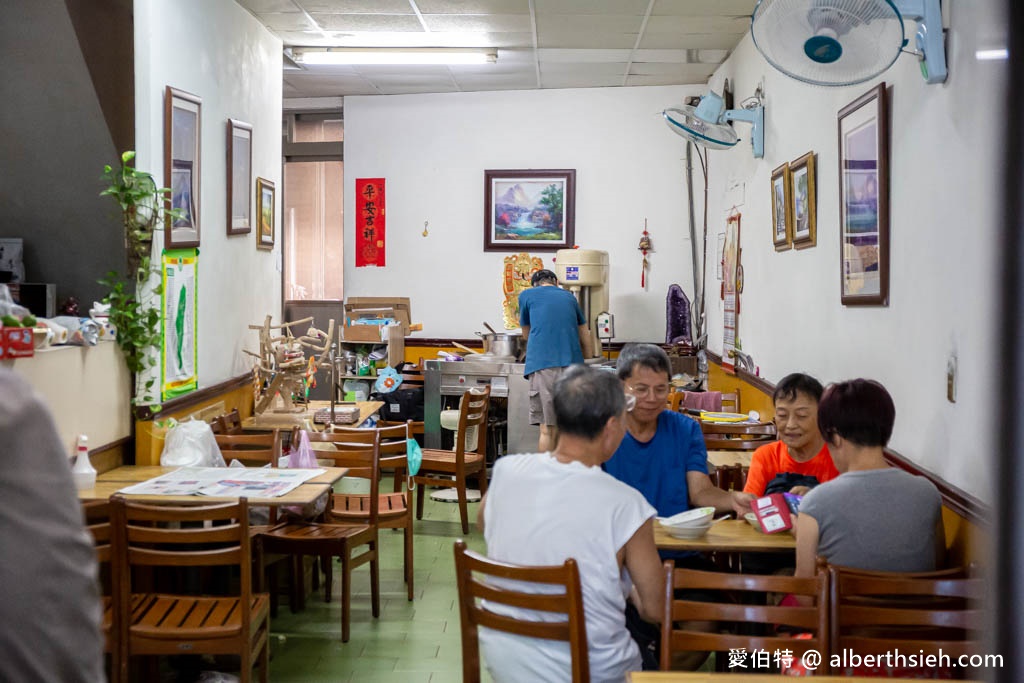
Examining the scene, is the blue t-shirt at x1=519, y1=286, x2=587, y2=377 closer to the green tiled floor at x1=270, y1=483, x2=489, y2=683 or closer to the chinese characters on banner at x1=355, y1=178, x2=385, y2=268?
the green tiled floor at x1=270, y1=483, x2=489, y2=683

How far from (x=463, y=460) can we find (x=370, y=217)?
3614 millimetres

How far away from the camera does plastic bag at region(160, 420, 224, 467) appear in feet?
15.1

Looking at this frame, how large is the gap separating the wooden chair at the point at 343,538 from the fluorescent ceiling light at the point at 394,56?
3807 mm

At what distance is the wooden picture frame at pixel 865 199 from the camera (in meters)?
3.81

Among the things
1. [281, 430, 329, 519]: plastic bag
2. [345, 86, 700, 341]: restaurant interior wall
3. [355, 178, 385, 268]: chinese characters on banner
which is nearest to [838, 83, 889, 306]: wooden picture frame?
[281, 430, 329, 519]: plastic bag

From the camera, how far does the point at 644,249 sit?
29.2ft

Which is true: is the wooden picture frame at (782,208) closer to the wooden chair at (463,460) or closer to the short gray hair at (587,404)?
the wooden chair at (463,460)

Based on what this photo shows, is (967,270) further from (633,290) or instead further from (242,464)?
(633,290)

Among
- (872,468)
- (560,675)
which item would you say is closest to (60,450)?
(560,675)

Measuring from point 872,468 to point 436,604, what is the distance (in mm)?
2648

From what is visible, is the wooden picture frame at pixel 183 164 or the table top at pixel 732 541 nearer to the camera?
the table top at pixel 732 541

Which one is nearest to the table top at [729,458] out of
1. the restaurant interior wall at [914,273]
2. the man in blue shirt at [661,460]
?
the restaurant interior wall at [914,273]

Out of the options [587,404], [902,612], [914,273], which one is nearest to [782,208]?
[914,273]

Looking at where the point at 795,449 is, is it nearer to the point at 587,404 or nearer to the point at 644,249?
the point at 587,404
